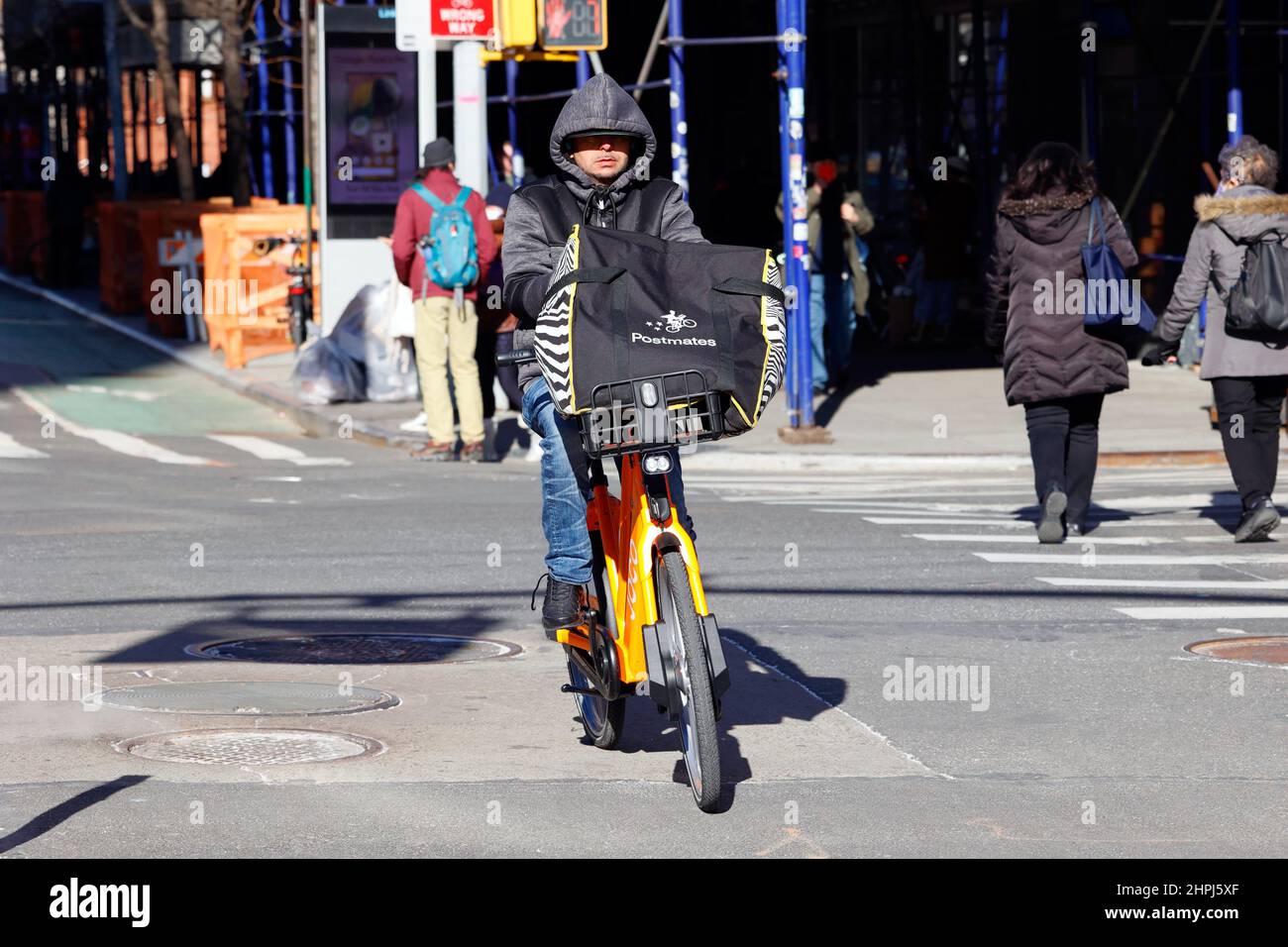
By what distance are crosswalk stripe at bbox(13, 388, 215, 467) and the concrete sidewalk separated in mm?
1658

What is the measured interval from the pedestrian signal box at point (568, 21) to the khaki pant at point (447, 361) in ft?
12.7

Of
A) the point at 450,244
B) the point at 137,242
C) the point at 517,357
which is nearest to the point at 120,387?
the point at 450,244

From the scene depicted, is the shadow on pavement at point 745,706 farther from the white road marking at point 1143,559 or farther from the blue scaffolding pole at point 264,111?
the blue scaffolding pole at point 264,111

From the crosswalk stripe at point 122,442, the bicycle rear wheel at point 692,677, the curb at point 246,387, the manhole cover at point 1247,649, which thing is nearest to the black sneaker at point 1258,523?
the manhole cover at point 1247,649

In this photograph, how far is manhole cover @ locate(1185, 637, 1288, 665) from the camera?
8.47m

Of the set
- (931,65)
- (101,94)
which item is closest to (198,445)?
(931,65)

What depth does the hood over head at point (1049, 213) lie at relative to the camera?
37.4 feet

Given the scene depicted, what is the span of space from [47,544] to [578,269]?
621 cm

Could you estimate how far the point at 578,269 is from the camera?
6066 millimetres

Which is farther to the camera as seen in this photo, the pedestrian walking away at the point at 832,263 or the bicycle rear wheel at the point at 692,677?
the pedestrian walking away at the point at 832,263

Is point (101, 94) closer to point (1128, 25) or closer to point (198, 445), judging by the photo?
point (1128, 25)

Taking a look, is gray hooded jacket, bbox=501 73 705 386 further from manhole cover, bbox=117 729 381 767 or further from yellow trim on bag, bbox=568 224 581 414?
manhole cover, bbox=117 729 381 767

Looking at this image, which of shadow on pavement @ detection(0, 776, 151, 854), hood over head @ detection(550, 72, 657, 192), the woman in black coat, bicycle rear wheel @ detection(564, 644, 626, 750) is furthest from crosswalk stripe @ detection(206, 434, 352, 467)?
shadow on pavement @ detection(0, 776, 151, 854)

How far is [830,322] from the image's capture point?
62.8 feet
